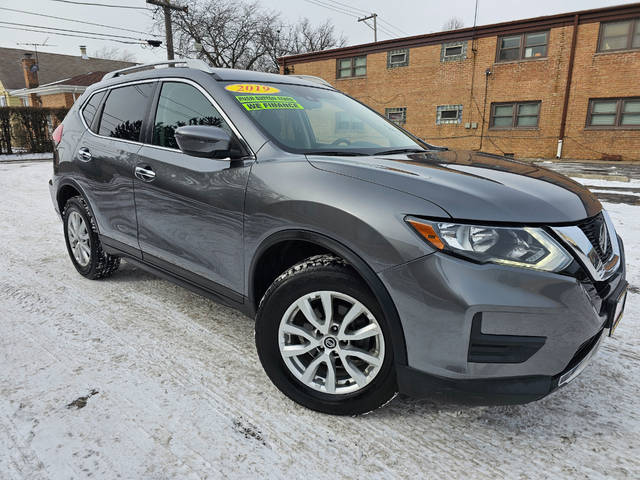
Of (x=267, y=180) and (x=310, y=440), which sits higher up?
(x=267, y=180)

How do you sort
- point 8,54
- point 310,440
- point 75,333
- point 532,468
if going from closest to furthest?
point 532,468 < point 310,440 < point 75,333 < point 8,54

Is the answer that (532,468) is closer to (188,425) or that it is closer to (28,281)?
(188,425)

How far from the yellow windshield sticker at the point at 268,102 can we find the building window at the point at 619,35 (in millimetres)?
19557

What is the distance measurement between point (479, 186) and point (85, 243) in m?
3.44

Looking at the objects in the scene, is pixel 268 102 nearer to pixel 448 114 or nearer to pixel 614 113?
pixel 614 113

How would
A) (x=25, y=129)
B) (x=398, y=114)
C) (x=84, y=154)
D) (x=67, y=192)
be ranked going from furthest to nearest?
(x=398, y=114), (x=25, y=129), (x=67, y=192), (x=84, y=154)

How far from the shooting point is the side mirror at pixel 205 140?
230cm

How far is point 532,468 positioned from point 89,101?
4.20m

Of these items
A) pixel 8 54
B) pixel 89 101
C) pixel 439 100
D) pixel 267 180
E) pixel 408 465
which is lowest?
pixel 408 465

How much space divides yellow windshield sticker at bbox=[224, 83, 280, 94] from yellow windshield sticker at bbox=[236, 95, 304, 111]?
2.4 inches

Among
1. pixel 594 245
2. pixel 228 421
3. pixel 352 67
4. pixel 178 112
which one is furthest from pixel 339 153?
pixel 352 67

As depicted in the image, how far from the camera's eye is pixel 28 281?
3869 millimetres

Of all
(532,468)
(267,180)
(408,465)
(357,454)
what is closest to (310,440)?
(357,454)

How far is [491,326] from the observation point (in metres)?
1.66
